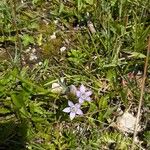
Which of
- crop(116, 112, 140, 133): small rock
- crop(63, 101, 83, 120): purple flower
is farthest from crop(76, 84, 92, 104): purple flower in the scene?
crop(116, 112, 140, 133): small rock

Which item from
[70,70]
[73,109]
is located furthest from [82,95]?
[70,70]

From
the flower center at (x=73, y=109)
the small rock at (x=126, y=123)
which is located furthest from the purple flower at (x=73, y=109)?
the small rock at (x=126, y=123)

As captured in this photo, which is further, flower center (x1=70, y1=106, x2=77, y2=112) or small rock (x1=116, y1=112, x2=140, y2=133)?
small rock (x1=116, y1=112, x2=140, y2=133)

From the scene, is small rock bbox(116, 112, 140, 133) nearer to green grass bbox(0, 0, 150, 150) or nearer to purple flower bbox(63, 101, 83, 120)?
green grass bbox(0, 0, 150, 150)

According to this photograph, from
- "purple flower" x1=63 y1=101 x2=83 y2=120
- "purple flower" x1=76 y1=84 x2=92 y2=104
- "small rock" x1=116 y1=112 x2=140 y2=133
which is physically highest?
"purple flower" x1=76 y1=84 x2=92 y2=104

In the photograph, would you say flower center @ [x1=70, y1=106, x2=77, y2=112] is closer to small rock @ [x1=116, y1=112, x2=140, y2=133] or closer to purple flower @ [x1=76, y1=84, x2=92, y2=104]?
purple flower @ [x1=76, y1=84, x2=92, y2=104]

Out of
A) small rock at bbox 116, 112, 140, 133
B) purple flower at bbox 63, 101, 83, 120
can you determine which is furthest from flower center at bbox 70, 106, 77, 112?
small rock at bbox 116, 112, 140, 133

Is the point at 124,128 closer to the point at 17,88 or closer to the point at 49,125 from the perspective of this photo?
the point at 49,125

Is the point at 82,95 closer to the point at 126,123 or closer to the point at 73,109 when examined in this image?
the point at 73,109

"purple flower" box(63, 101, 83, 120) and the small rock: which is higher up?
"purple flower" box(63, 101, 83, 120)
